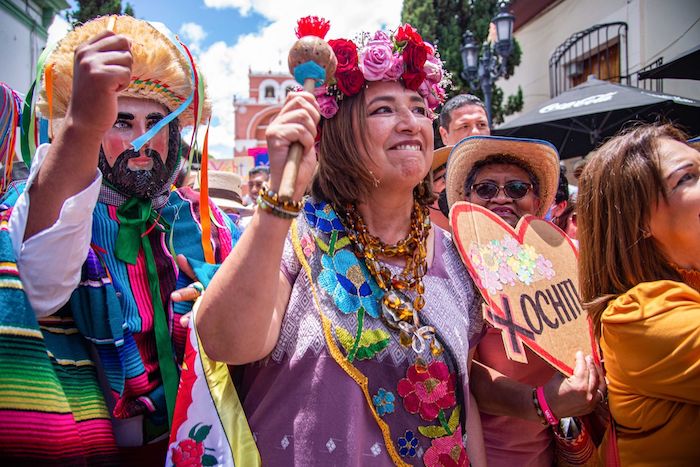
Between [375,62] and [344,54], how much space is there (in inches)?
3.8

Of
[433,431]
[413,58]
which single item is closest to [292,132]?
[413,58]

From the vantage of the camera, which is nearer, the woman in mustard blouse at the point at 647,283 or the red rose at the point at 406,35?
the woman in mustard blouse at the point at 647,283

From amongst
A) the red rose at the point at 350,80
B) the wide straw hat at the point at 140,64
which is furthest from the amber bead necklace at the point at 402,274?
the wide straw hat at the point at 140,64

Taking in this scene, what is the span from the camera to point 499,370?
1.75m

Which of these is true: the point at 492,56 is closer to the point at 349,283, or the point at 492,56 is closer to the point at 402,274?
the point at 402,274

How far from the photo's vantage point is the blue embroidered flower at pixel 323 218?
143 centimetres

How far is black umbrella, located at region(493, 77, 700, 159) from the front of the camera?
16.9 feet

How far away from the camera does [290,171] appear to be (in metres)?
1.01

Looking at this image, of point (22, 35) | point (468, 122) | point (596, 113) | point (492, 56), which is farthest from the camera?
point (22, 35)

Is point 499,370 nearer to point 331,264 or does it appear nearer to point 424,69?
point 331,264

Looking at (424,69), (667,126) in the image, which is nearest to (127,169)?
(424,69)

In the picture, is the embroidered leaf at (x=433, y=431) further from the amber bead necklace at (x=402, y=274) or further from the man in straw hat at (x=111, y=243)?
the man in straw hat at (x=111, y=243)

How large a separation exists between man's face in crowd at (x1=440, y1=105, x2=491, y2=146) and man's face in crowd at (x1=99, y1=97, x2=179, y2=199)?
8.53 ft

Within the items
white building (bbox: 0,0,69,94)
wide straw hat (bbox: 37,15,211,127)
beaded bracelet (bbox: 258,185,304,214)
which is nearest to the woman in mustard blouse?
beaded bracelet (bbox: 258,185,304,214)
